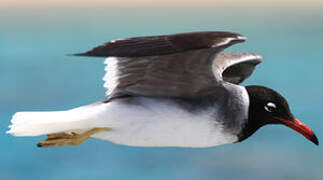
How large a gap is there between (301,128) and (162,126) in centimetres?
104

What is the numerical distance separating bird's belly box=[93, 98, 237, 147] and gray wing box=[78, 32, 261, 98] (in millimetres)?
127

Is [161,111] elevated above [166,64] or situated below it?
below

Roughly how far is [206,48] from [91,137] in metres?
1.17

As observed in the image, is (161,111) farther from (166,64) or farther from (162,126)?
(166,64)

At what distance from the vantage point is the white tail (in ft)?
15.4

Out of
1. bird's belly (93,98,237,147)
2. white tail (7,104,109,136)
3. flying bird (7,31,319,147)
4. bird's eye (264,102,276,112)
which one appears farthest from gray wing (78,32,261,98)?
bird's eye (264,102,276,112)

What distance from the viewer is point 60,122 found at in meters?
4.67

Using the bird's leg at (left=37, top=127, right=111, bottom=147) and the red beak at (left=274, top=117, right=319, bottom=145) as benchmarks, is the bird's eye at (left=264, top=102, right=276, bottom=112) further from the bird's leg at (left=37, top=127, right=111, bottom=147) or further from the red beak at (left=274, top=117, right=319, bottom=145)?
the bird's leg at (left=37, top=127, right=111, bottom=147)

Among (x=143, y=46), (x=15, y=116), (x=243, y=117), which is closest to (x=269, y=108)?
(x=243, y=117)

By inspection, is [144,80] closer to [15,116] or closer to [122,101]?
[122,101]

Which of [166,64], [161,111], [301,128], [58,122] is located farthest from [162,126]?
[301,128]

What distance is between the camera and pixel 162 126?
4.67m

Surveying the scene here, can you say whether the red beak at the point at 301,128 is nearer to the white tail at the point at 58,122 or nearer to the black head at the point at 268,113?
the black head at the point at 268,113

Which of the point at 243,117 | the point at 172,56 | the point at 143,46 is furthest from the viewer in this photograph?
the point at 243,117
